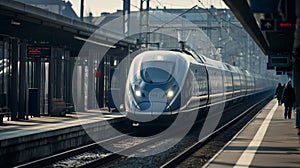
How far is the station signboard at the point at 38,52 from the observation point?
22.9 meters

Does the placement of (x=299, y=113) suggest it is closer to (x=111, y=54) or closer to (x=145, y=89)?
(x=145, y=89)

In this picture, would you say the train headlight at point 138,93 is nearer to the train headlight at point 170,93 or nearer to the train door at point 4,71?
the train headlight at point 170,93

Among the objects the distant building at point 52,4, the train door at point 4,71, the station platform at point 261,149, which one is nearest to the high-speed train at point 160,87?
the station platform at point 261,149

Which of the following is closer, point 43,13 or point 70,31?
point 43,13

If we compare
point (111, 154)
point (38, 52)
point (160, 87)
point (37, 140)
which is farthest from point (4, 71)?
point (111, 154)

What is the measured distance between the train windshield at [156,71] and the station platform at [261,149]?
9.94ft

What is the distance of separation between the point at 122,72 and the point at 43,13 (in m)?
15.8

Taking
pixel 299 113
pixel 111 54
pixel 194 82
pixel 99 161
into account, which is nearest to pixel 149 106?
pixel 194 82

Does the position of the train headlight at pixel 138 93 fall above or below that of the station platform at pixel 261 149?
above

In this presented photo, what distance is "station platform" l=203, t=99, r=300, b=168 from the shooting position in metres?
12.9

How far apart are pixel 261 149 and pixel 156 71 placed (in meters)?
5.14

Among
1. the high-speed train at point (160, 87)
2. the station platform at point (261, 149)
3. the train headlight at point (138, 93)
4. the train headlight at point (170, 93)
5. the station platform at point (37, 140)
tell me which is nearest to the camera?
the station platform at point (261, 149)

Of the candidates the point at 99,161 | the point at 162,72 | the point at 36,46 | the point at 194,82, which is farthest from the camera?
the point at 36,46

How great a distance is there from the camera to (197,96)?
2203 centimetres
